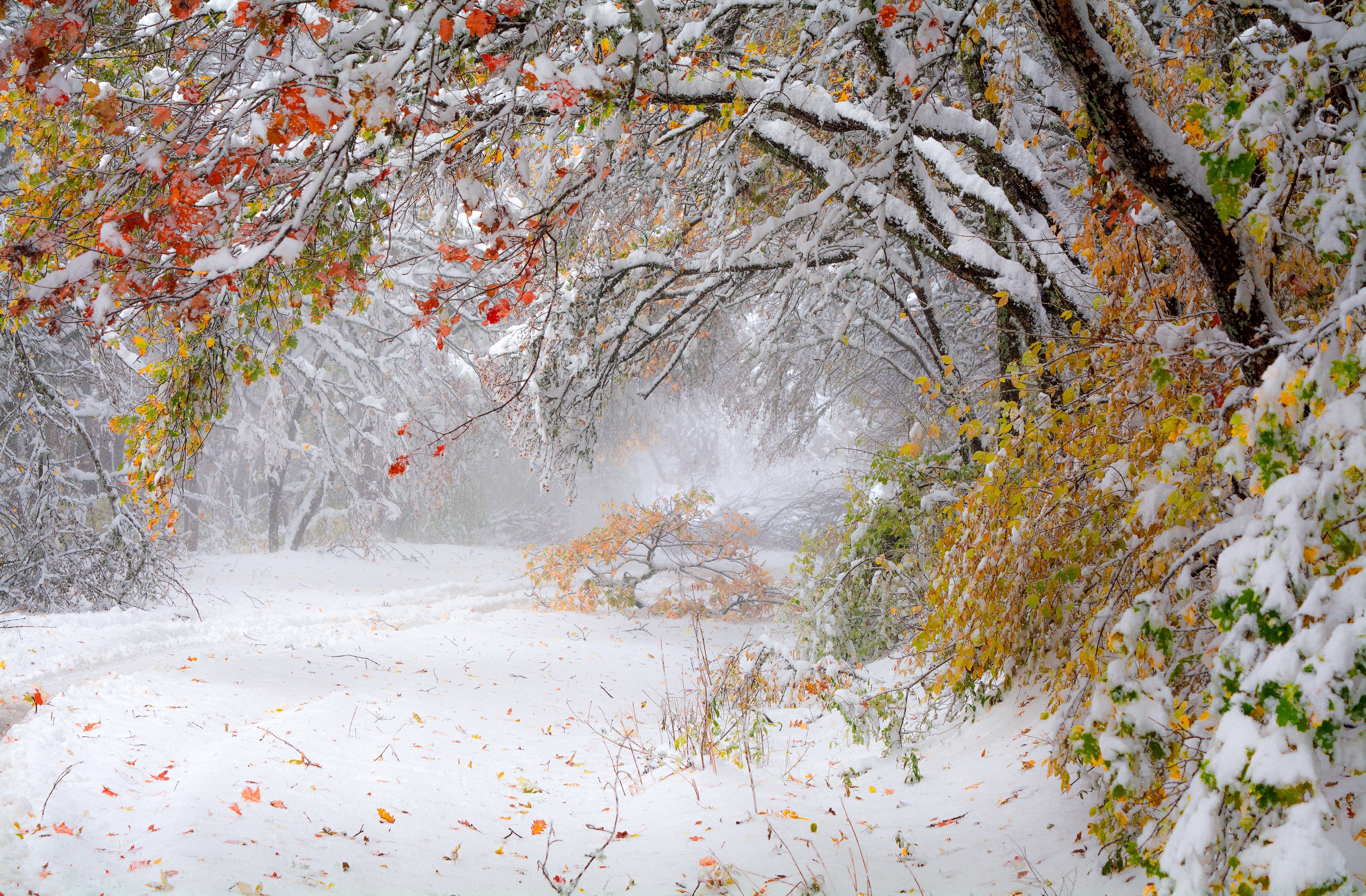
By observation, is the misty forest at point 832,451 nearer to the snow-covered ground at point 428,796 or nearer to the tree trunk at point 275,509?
the snow-covered ground at point 428,796

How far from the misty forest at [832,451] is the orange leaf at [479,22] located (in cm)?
1

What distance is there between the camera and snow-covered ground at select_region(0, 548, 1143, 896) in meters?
3.03

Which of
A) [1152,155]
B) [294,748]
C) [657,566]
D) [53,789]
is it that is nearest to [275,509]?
[657,566]

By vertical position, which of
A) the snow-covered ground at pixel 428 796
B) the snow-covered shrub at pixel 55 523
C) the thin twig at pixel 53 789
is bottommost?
the snow-covered ground at pixel 428 796

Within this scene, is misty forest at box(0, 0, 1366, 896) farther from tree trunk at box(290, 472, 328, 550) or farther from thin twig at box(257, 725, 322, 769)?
tree trunk at box(290, 472, 328, 550)

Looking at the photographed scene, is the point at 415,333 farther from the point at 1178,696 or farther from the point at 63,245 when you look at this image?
the point at 1178,696

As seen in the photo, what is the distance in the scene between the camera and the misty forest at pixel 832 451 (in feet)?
6.64

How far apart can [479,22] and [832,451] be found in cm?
585

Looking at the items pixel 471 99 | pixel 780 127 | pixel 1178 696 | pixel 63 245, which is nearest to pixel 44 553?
pixel 63 245

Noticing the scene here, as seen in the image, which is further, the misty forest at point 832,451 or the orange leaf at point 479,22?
the orange leaf at point 479,22

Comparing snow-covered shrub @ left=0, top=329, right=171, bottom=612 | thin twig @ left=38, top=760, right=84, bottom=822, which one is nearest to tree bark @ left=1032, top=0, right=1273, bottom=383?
thin twig @ left=38, top=760, right=84, bottom=822

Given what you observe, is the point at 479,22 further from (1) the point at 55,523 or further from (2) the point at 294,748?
(1) the point at 55,523

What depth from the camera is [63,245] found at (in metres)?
3.64

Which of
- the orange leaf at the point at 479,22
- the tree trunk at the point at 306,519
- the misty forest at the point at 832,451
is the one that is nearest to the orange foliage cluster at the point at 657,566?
the misty forest at the point at 832,451
